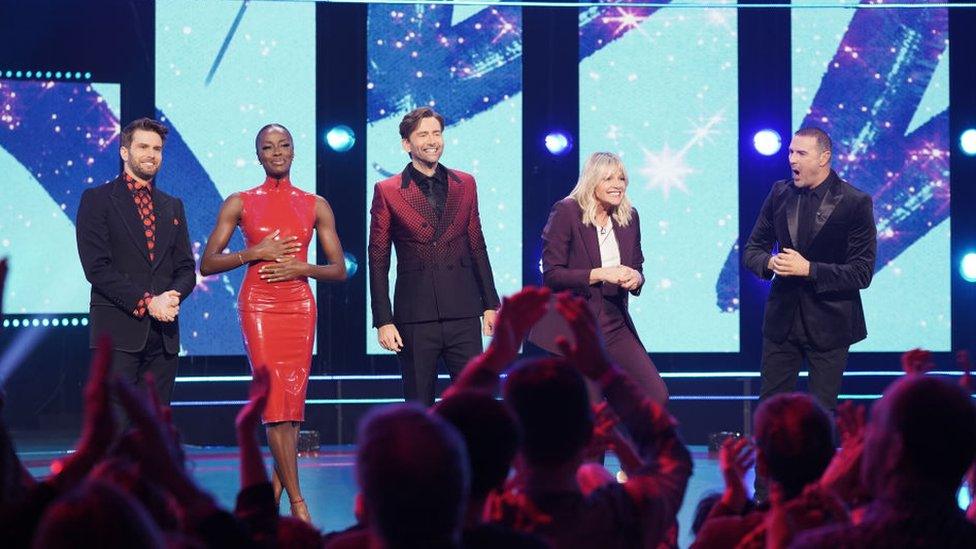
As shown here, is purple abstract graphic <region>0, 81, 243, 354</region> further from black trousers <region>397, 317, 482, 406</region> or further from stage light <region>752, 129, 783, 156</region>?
stage light <region>752, 129, 783, 156</region>

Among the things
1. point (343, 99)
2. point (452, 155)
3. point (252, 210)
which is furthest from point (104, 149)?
point (252, 210)

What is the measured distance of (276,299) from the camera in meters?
5.59

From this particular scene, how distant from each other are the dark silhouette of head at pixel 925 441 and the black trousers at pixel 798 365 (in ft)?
13.7

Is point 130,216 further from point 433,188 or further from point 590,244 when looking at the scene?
point 590,244

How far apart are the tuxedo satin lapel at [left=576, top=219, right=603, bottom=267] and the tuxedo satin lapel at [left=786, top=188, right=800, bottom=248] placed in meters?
0.95

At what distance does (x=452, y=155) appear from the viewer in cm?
861

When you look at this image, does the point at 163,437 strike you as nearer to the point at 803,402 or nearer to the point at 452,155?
the point at 803,402

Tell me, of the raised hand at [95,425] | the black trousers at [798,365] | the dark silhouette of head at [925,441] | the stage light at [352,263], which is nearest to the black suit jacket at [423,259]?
the black trousers at [798,365]

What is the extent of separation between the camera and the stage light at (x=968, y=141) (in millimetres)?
8680

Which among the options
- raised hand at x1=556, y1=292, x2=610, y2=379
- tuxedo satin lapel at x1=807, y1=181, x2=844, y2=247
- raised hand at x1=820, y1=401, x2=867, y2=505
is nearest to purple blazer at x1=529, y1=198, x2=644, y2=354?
tuxedo satin lapel at x1=807, y1=181, x2=844, y2=247

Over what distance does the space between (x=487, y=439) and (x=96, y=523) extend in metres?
0.70

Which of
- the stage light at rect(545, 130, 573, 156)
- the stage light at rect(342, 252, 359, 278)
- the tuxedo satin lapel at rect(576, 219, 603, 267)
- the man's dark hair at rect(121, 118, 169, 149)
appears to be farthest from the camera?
the stage light at rect(545, 130, 573, 156)

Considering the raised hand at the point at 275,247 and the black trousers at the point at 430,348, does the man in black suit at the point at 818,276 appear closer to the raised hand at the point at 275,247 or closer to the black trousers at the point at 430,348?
the black trousers at the point at 430,348

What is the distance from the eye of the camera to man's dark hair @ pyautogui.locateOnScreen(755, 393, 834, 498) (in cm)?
237
